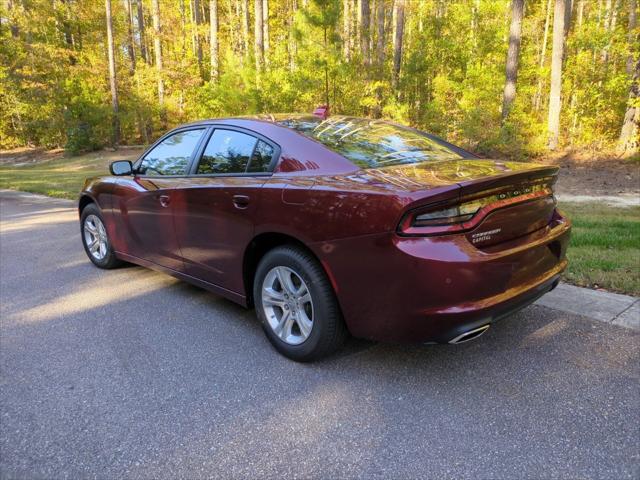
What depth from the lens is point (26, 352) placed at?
3350mm

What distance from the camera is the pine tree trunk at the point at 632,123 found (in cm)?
1292

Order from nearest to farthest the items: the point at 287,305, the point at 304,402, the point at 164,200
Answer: the point at 304,402, the point at 287,305, the point at 164,200

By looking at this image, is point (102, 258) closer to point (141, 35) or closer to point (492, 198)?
point (492, 198)

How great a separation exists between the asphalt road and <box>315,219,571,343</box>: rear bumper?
457 mm

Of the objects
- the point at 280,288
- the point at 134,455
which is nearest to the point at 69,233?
the point at 280,288

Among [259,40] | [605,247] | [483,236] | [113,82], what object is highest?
[259,40]

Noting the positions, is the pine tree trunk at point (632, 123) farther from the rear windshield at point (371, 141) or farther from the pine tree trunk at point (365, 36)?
the rear windshield at point (371, 141)

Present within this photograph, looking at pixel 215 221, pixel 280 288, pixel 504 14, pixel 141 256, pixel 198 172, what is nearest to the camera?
pixel 280 288

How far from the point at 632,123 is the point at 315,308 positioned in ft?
48.4

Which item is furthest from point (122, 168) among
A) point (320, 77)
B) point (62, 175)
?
point (62, 175)

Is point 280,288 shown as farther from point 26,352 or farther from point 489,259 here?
point 26,352

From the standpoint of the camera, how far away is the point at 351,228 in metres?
2.57

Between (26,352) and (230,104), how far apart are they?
15.9 metres

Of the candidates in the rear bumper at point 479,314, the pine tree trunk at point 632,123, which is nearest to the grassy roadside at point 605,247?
the rear bumper at point 479,314
